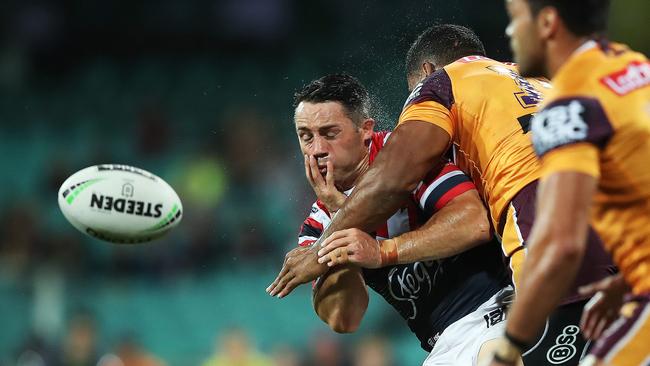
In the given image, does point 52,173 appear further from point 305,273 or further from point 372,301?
point 305,273

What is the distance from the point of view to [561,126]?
2.59 m

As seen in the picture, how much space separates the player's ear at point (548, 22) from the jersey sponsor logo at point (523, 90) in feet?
4.15

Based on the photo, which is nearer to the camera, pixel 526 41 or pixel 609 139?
pixel 609 139

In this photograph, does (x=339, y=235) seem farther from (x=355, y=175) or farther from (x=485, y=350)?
(x=485, y=350)

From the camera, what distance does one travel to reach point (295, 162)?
1086cm

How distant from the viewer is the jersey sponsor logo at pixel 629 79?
2652 mm

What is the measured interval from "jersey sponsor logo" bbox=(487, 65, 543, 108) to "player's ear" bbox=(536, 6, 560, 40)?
1.26 m

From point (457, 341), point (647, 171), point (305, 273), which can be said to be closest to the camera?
point (647, 171)

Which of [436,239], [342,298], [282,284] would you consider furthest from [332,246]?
[342,298]

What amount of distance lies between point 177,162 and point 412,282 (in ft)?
24.4

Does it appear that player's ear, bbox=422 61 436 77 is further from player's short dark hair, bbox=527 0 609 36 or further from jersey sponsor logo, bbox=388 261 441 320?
player's short dark hair, bbox=527 0 609 36

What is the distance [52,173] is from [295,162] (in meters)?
2.98

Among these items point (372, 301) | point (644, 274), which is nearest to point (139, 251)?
point (372, 301)

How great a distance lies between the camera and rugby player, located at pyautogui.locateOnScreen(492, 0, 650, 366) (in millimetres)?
2541
